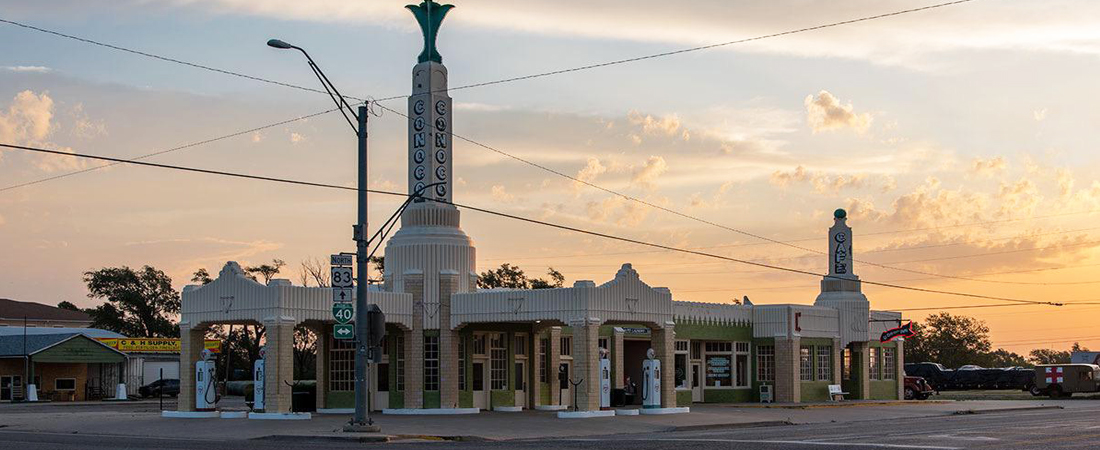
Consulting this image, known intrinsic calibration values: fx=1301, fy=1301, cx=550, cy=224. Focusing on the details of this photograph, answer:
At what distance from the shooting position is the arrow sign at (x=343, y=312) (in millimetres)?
33156

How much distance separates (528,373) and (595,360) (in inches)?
278

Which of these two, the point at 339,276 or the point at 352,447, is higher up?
the point at 339,276

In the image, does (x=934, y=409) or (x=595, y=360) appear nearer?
(x=595, y=360)

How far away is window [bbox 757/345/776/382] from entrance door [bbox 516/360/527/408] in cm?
1429

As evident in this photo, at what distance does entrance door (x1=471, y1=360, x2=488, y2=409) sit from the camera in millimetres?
47375

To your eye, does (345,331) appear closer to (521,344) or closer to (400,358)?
(400,358)

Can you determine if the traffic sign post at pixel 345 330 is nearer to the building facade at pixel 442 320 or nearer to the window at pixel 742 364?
the building facade at pixel 442 320

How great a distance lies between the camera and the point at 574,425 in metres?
38.3

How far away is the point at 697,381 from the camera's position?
5719 cm

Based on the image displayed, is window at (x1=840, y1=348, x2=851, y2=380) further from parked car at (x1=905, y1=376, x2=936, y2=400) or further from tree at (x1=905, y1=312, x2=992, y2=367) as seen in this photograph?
tree at (x1=905, y1=312, x2=992, y2=367)

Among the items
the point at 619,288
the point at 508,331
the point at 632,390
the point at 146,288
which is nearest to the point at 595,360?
the point at 619,288

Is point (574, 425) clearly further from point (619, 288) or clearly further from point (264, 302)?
point (264, 302)

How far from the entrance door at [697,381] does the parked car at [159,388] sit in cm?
3430

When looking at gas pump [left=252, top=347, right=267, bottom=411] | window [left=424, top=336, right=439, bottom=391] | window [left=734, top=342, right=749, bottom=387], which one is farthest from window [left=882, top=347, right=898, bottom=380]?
gas pump [left=252, top=347, right=267, bottom=411]
